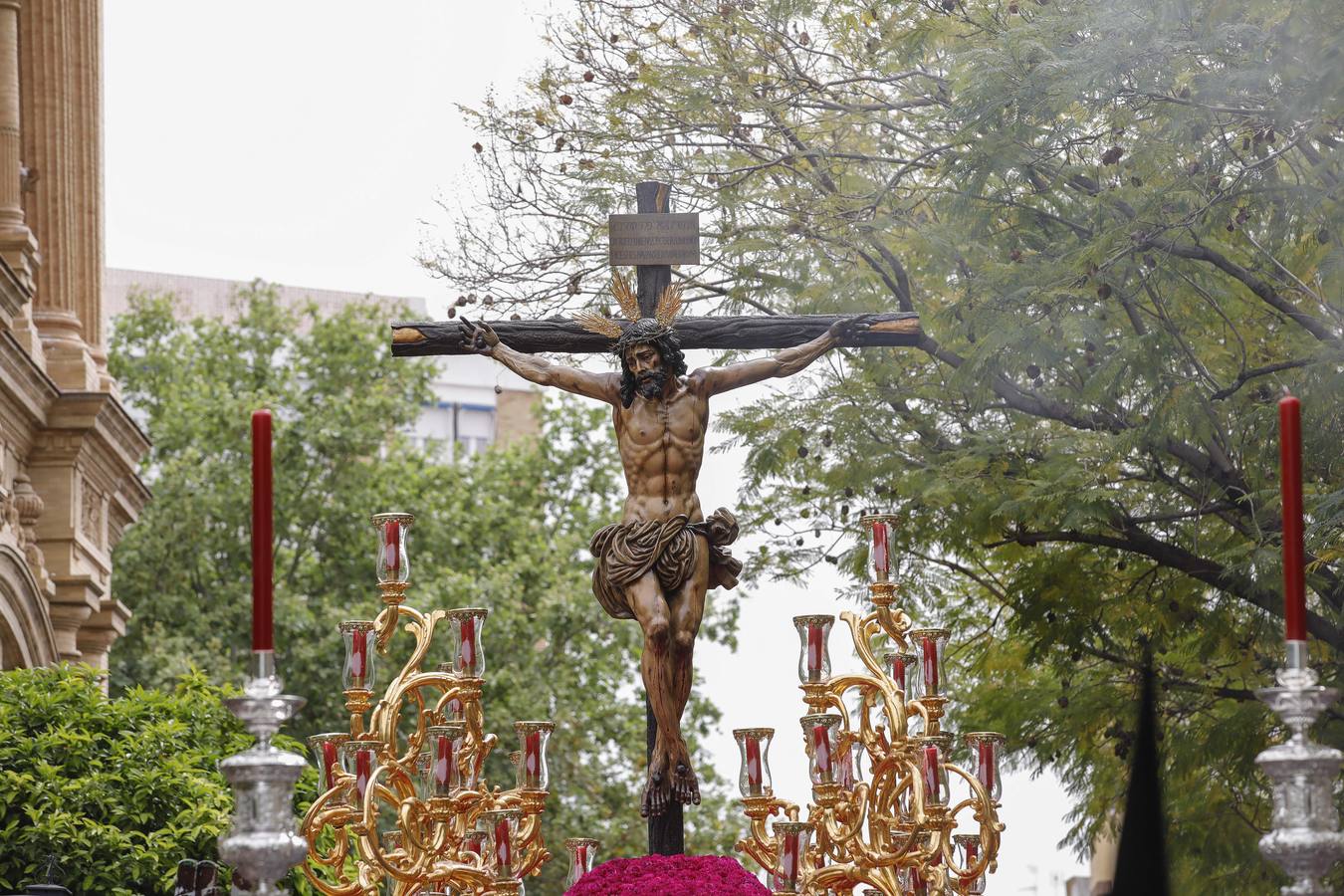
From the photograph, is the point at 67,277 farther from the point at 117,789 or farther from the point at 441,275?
the point at 117,789

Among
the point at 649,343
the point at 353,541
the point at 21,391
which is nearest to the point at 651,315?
the point at 649,343

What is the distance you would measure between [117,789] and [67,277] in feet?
30.8

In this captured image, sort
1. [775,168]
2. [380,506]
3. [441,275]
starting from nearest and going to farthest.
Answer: [775,168] → [441,275] → [380,506]

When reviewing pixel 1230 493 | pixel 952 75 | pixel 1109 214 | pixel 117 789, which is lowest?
pixel 117 789

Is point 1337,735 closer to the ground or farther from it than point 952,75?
closer to the ground

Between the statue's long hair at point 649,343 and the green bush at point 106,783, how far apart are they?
5.72 metres

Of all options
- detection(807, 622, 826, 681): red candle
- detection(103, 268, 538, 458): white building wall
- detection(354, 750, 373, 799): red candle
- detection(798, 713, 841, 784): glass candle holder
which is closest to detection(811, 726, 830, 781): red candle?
detection(798, 713, 841, 784): glass candle holder

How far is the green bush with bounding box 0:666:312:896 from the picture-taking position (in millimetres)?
15164

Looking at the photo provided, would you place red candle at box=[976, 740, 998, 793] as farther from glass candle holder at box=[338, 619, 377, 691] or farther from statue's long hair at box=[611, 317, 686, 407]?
glass candle holder at box=[338, 619, 377, 691]

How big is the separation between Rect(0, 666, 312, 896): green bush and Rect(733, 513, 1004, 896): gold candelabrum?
19.7 feet

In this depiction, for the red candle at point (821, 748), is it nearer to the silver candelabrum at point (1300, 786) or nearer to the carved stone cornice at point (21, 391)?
the silver candelabrum at point (1300, 786)

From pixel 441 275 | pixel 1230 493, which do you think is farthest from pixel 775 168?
pixel 1230 493

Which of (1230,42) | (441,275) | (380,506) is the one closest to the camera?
(1230,42)

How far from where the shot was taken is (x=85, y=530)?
23984 millimetres
